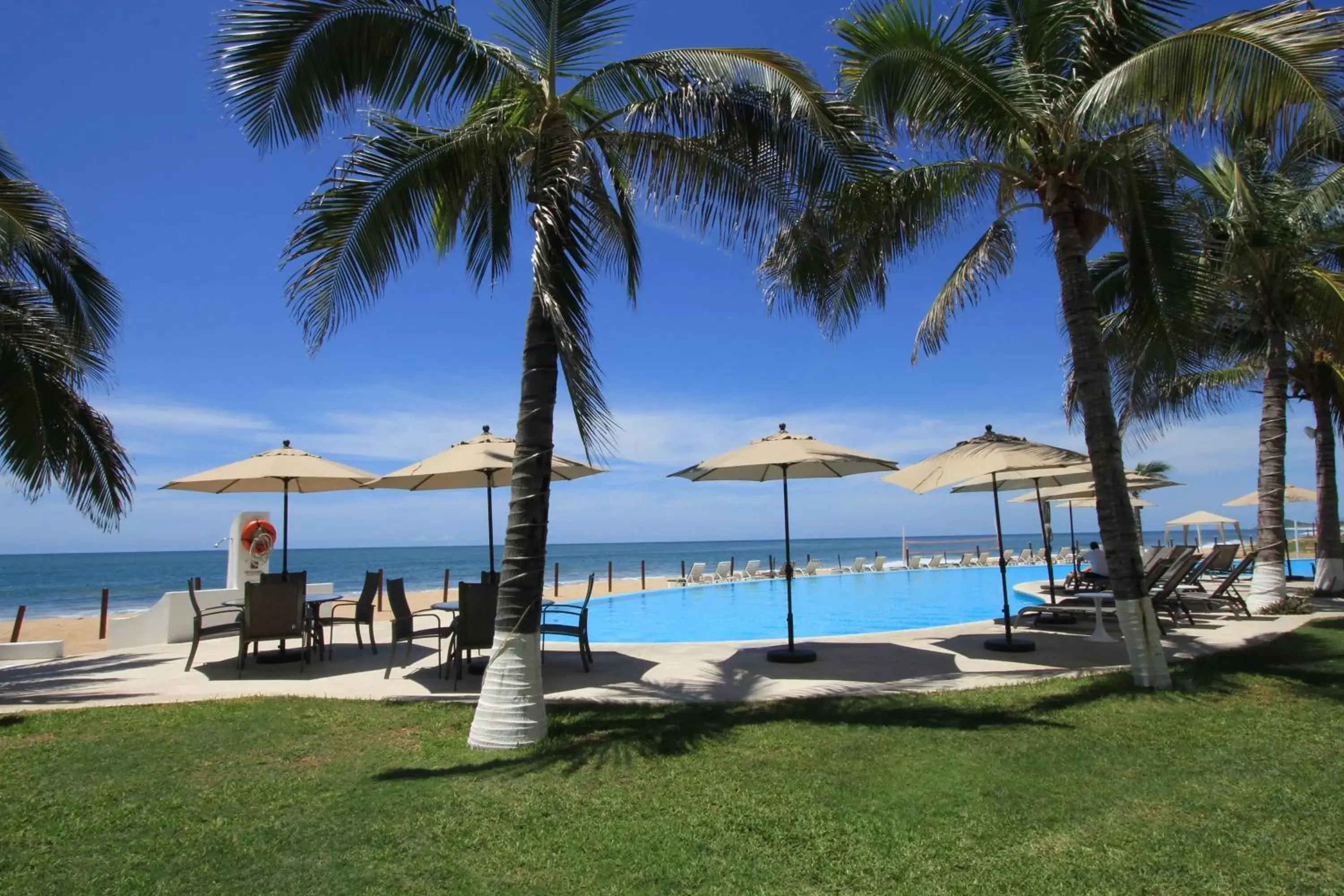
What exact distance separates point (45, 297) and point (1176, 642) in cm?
1352

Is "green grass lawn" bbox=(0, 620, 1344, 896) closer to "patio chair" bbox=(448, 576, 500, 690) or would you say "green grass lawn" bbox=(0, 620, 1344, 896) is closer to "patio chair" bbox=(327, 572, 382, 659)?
"patio chair" bbox=(448, 576, 500, 690)

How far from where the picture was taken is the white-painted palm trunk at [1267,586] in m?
11.5

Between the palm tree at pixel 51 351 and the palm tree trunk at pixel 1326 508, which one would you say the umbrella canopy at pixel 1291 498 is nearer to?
the palm tree trunk at pixel 1326 508

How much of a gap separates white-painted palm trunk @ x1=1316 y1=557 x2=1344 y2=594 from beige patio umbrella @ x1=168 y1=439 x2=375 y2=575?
52.8ft

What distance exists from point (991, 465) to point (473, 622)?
17.4ft

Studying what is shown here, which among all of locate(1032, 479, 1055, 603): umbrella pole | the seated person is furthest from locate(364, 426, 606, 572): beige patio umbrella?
the seated person

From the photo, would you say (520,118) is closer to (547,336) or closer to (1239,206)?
(547,336)

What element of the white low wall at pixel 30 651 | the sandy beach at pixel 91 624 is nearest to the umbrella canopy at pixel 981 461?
the sandy beach at pixel 91 624

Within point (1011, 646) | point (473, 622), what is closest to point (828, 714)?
point (473, 622)

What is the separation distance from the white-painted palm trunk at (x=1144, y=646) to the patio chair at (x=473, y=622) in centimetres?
530

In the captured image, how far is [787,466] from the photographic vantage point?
341 inches

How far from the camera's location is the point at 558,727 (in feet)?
17.9

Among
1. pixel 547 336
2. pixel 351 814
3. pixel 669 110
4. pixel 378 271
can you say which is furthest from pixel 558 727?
pixel 669 110

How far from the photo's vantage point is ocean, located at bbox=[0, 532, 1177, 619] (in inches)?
1635
